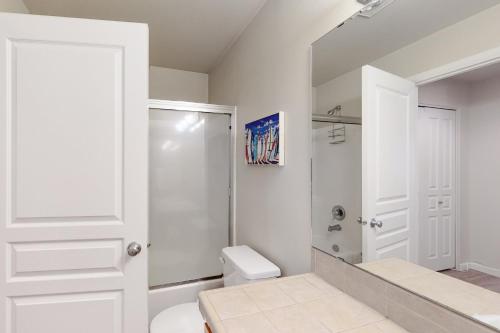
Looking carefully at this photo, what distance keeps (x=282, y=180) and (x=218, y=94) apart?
1618 mm

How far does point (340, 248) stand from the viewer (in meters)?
1.17

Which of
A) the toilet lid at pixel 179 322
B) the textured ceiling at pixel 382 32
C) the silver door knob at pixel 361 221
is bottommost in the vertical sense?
the toilet lid at pixel 179 322

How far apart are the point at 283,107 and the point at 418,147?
848mm

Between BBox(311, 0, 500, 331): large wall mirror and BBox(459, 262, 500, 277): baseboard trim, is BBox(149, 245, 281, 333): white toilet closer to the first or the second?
BBox(311, 0, 500, 331): large wall mirror

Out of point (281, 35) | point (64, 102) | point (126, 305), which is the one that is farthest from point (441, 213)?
point (64, 102)

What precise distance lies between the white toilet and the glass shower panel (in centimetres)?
59

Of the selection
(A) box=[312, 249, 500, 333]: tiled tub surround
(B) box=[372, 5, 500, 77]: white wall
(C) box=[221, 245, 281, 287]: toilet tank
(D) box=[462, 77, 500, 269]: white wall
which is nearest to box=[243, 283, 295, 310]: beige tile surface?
(A) box=[312, 249, 500, 333]: tiled tub surround

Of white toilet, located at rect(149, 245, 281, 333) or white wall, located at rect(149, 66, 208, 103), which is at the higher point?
white wall, located at rect(149, 66, 208, 103)

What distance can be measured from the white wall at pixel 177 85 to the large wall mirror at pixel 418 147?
2263 mm

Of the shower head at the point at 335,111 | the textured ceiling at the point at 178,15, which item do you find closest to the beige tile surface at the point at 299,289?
the shower head at the point at 335,111

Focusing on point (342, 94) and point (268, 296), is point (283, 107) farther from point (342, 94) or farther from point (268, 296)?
point (268, 296)

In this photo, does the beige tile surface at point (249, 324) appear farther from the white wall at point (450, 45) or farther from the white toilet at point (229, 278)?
the white wall at point (450, 45)

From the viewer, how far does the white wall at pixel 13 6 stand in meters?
1.50

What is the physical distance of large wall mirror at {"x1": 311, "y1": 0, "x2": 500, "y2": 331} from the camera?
71 cm
